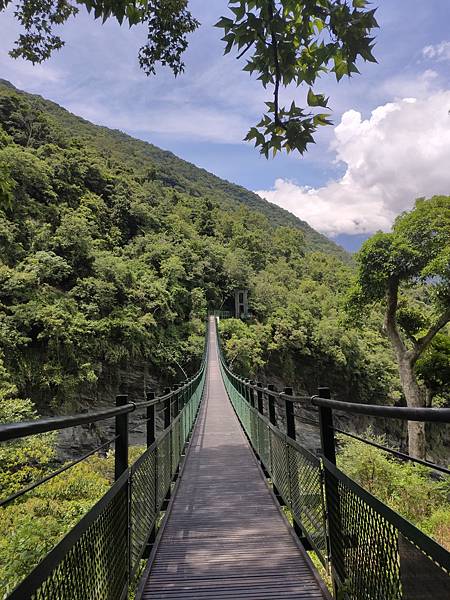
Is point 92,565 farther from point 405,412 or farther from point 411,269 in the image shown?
point 411,269

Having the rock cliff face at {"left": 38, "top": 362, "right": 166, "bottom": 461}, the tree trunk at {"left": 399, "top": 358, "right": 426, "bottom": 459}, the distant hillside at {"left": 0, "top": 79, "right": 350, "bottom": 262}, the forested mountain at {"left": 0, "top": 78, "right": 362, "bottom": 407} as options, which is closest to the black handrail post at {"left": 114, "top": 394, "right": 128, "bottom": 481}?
the forested mountain at {"left": 0, "top": 78, "right": 362, "bottom": 407}

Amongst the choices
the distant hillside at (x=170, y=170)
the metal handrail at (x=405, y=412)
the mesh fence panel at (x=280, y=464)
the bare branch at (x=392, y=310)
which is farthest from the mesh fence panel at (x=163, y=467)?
the distant hillside at (x=170, y=170)

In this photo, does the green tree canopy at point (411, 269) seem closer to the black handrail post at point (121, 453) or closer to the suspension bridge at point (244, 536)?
the suspension bridge at point (244, 536)

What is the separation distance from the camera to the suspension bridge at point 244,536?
1.05 m

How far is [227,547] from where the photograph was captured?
255 cm

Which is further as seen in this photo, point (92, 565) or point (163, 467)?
point (163, 467)

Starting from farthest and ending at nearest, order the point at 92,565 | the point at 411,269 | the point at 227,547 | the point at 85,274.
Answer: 1. the point at 85,274
2. the point at 411,269
3. the point at 227,547
4. the point at 92,565

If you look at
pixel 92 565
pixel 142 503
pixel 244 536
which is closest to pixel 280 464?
pixel 244 536

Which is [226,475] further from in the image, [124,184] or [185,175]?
[185,175]

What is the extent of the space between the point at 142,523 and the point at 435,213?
12555 millimetres

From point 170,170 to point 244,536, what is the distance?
310 ft

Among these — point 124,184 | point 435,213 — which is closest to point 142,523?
point 435,213

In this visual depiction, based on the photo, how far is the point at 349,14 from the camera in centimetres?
204

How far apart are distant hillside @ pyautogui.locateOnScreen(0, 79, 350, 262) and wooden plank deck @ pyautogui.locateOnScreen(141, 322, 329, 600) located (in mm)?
69553
